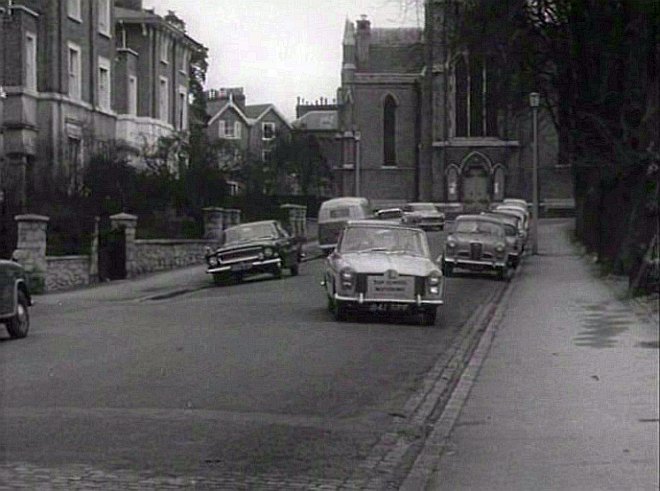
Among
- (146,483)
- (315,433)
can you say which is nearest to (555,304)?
(315,433)

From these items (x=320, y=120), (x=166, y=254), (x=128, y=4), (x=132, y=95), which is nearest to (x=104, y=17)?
(x=128, y=4)

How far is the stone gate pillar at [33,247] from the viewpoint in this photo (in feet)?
102

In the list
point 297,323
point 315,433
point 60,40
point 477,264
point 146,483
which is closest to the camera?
point 146,483

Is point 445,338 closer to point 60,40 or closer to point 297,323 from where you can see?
point 297,323

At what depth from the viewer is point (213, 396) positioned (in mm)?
13227

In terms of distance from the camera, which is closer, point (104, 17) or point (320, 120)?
point (104, 17)

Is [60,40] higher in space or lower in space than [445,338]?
higher

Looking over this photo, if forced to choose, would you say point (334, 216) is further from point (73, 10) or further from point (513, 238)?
point (73, 10)

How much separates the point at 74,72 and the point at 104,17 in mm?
2555

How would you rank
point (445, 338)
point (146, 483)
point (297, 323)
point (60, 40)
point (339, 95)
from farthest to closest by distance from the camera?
point (339, 95) → point (60, 40) → point (297, 323) → point (445, 338) → point (146, 483)

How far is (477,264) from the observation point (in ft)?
116

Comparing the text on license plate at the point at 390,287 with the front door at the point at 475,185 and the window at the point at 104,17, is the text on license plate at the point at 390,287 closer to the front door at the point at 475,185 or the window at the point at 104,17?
the window at the point at 104,17

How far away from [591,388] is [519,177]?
6804cm

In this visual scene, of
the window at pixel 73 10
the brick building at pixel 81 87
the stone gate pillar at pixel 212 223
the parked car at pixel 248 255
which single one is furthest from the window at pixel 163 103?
the window at pixel 73 10
